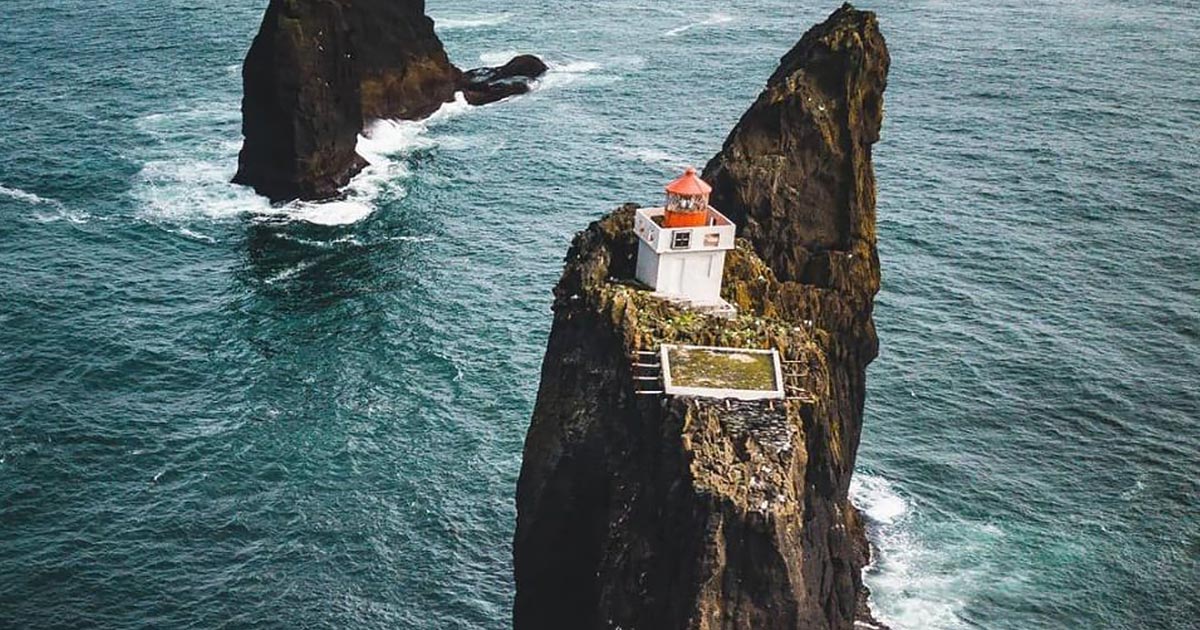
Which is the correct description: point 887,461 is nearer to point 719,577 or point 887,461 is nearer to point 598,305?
point 598,305

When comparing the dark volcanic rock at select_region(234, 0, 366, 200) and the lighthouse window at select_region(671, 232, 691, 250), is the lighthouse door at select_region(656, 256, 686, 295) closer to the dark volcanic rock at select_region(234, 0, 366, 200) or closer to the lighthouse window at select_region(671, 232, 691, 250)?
the lighthouse window at select_region(671, 232, 691, 250)

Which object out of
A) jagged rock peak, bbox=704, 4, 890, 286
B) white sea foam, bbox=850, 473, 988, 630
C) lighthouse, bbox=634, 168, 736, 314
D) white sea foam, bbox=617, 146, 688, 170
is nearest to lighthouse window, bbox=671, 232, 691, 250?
lighthouse, bbox=634, 168, 736, 314

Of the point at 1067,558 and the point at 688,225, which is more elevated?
the point at 688,225

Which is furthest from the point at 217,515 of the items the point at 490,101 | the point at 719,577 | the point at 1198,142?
the point at 1198,142

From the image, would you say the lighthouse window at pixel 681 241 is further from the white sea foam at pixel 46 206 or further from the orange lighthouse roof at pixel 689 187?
the white sea foam at pixel 46 206

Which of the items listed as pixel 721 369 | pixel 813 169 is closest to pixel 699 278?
pixel 721 369
